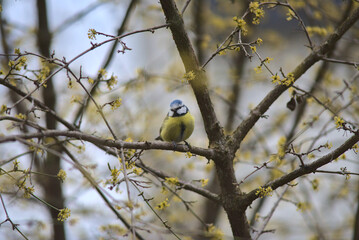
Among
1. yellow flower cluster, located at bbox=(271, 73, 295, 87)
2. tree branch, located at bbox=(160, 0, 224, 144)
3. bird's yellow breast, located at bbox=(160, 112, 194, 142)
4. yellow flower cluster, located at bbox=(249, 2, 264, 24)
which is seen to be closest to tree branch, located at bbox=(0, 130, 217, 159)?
tree branch, located at bbox=(160, 0, 224, 144)

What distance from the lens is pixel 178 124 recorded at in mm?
3459

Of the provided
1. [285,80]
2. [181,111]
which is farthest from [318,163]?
[181,111]

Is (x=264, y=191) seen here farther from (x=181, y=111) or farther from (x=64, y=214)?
(x=181, y=111)

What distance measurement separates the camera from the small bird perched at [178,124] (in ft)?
11.4

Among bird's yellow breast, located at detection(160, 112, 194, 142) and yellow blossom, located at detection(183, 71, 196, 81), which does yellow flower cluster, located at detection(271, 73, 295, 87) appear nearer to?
yellow blossom, located at detection(183, 71, 196, 81)

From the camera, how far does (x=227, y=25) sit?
577cm

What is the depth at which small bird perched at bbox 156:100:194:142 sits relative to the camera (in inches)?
136

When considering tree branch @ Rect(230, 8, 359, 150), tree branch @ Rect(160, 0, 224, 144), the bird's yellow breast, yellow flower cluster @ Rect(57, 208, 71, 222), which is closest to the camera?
yellow flower cluster @ Rect(57, 208, 71, 222)

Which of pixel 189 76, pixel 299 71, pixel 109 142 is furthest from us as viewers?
pixel 299 71

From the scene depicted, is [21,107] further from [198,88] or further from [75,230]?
[198,88]

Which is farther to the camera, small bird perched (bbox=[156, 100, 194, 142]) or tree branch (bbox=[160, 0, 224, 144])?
small bird perched (bbox=[156, 100, 194, 142])

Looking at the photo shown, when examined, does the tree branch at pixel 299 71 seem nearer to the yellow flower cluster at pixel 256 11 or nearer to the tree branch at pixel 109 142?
the tree branch at pixel 109 142

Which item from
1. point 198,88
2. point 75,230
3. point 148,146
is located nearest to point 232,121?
point 75,230

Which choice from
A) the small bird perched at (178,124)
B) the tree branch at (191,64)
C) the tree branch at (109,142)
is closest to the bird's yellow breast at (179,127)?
the small bird perched at (178,124)
